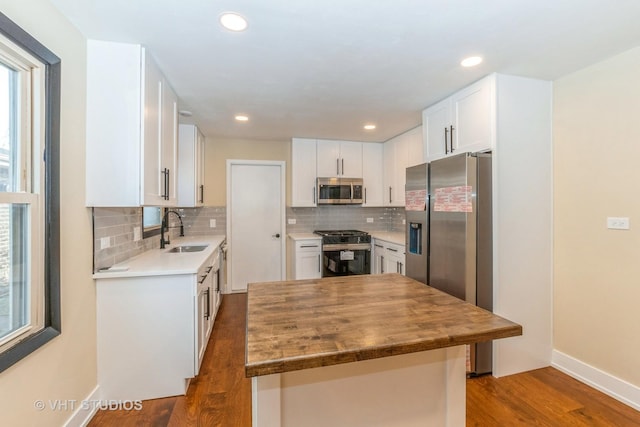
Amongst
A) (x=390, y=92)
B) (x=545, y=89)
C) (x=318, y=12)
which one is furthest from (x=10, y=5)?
(x=545, y=89)

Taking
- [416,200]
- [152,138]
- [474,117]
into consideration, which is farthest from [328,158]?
[152,138]

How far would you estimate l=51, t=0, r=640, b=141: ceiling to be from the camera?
4.75 ft

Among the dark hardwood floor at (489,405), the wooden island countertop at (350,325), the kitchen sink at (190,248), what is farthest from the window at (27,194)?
the kitchen sink at (190,248)

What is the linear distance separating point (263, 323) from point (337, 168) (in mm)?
3369

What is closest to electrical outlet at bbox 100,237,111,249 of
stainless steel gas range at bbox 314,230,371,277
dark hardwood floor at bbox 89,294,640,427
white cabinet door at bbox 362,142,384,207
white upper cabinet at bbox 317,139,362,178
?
dark hardwood floor at bbox 89,294,640,427

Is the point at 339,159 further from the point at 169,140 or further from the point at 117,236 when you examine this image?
the point at 117,236

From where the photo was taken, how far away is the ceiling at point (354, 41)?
1.45m

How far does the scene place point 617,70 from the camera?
1.95m

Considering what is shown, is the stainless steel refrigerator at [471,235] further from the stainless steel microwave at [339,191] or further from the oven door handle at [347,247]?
the stainless steel microwave at [339,191]

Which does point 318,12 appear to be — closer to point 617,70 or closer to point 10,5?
point 10,5

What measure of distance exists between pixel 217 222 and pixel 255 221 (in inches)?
22.2

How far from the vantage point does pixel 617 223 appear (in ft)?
6.46

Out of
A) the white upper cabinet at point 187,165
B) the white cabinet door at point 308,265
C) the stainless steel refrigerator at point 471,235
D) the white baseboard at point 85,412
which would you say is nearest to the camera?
the white baseboard at point 85,412

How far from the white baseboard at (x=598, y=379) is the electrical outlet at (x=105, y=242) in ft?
12.0
